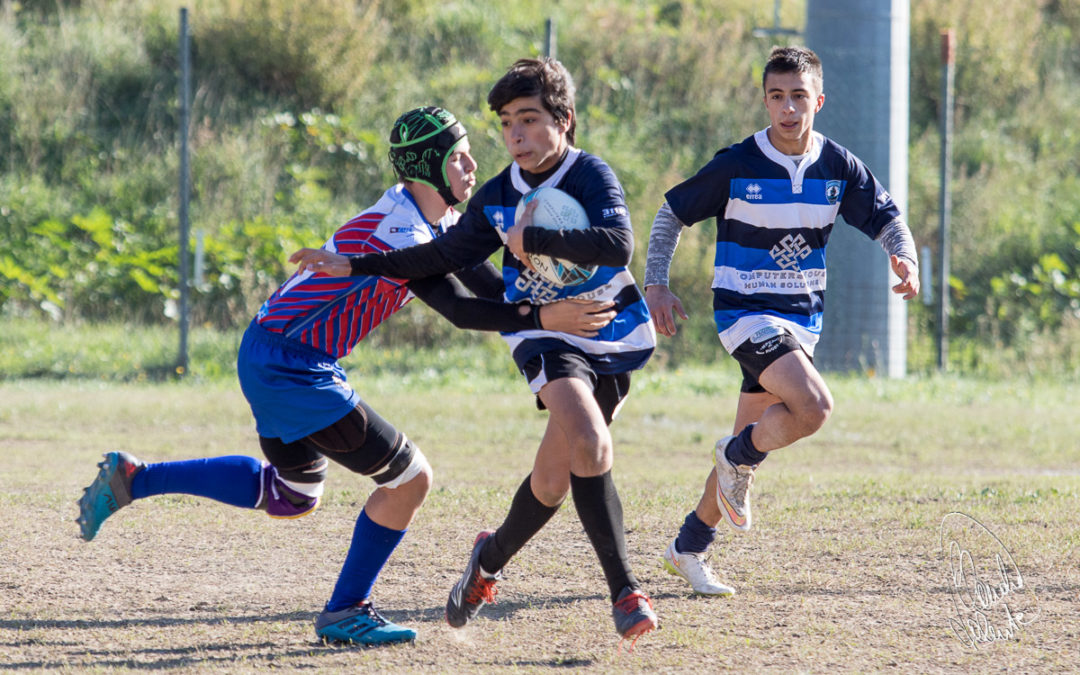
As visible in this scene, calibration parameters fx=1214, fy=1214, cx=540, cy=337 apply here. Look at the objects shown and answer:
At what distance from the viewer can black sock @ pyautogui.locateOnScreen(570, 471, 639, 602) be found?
3998 mm

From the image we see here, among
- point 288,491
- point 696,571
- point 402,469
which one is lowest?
point 696,571

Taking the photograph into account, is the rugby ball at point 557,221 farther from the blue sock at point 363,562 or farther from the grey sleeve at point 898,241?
the grey sleeve at point 898,241

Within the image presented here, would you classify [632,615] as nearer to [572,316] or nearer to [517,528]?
[517,528]

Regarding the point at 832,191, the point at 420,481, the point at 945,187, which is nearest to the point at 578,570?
the point at 420,481

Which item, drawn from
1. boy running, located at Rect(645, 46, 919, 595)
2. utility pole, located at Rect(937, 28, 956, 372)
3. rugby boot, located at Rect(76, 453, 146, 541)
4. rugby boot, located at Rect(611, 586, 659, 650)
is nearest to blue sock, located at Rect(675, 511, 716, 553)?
boy running, located at Rect(645, 46, 919, 595)

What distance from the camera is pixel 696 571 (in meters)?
4.81

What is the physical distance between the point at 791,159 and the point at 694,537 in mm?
1579

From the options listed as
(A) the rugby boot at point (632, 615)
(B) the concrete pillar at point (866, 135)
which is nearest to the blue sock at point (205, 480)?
(A) the rugby boot at point (632, 615)

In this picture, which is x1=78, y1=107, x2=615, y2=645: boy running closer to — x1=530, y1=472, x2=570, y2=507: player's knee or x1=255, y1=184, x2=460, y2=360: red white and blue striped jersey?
x1=255, y1=184, x2=460, y2=360: red white and blue striped jersey

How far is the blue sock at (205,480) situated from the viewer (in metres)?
4.46

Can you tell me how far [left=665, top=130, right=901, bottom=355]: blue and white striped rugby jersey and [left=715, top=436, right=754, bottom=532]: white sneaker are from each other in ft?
1.50

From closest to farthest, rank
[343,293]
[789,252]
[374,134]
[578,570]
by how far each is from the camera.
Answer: [343,293], [789,252], [578,570], [374,134]

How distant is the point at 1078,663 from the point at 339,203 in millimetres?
12283

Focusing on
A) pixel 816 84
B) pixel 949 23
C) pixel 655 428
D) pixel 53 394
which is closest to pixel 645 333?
pixel 816 84
